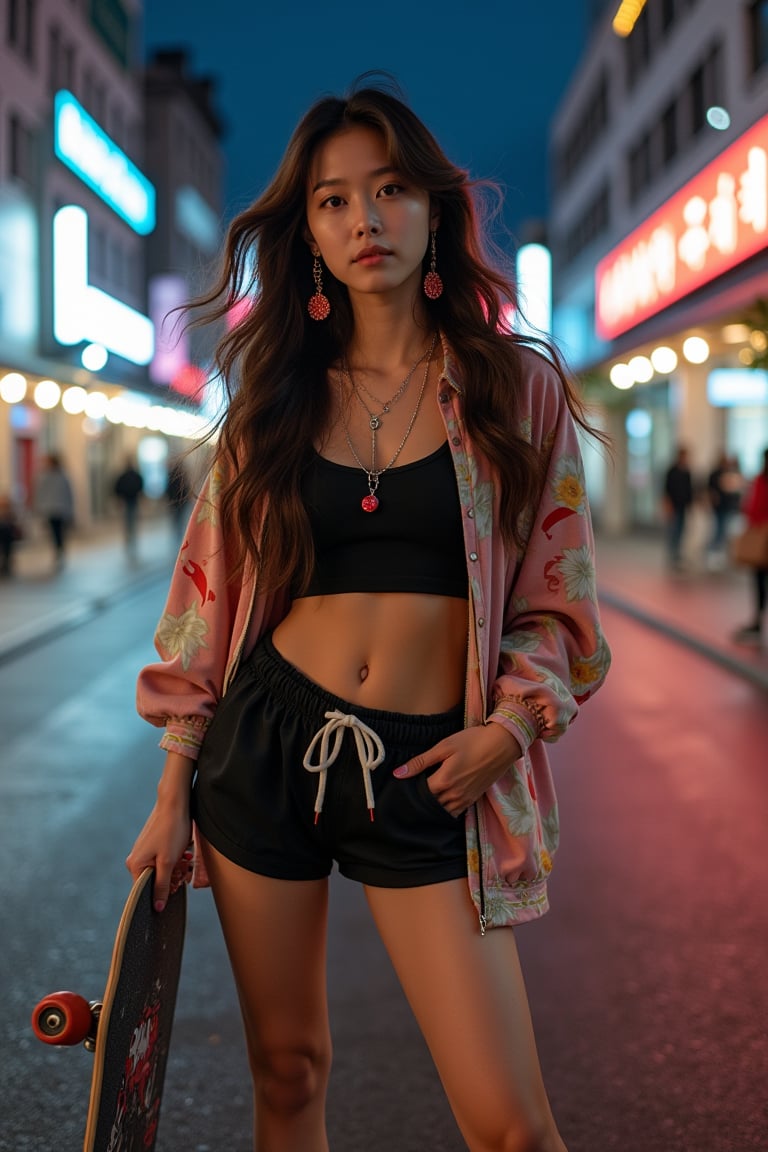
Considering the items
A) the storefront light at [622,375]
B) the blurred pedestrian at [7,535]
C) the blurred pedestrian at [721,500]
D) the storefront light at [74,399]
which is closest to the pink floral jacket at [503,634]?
the blurred pedestrian at [7,535]

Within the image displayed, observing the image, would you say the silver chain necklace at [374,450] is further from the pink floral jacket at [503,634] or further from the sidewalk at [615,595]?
the sidewalk at [615,595]

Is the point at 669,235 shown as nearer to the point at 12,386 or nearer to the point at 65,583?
the point at 65,583

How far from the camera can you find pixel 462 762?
2135 millimetres

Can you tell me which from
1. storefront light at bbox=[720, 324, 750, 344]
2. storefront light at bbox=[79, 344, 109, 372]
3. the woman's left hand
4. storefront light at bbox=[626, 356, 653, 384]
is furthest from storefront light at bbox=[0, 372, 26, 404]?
the woman's left hand

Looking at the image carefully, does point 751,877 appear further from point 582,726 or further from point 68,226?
point 68,226

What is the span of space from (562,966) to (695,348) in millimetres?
16642

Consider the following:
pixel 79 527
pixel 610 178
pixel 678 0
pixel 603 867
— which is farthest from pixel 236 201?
pixel 610 178

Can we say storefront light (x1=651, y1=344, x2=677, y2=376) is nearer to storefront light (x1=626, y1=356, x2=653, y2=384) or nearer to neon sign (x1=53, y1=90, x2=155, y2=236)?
storefront light (x1=626, y1=356, x2=653, y2=384)

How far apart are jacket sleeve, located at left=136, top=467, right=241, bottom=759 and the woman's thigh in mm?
219

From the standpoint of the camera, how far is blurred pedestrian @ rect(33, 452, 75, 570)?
22.8 m

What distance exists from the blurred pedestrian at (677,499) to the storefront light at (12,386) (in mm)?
11006

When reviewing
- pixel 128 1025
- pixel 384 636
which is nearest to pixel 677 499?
pixel 384 636

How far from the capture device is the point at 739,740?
8.27 metres

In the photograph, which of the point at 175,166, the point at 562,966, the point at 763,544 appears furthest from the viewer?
the point at 175,166
